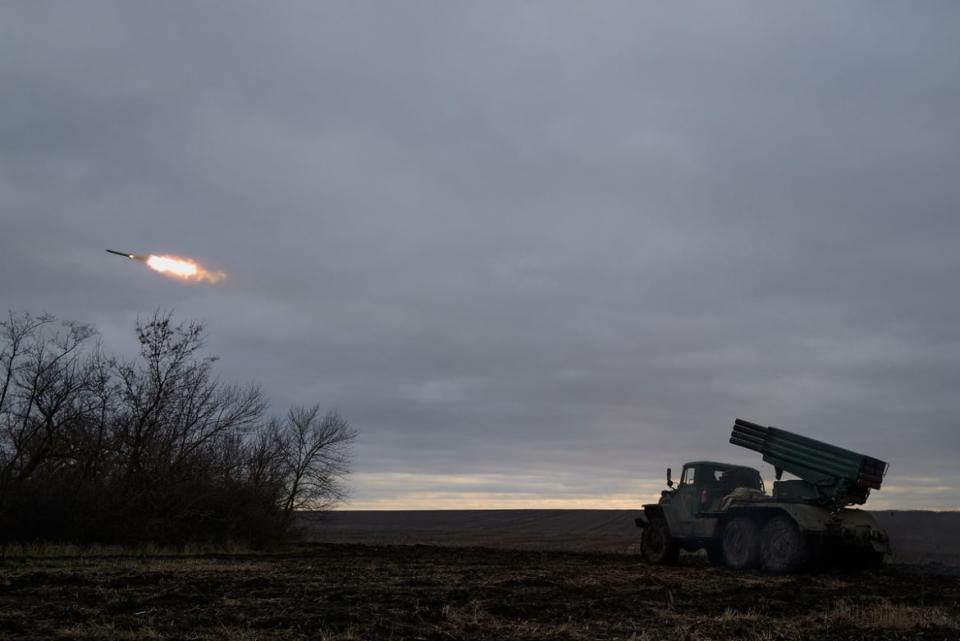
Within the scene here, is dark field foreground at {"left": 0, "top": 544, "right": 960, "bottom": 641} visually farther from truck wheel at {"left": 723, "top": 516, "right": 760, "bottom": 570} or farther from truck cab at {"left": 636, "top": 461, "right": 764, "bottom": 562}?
truck cab at {"left": 636, "top": 461, "right": 764, "bottom": 562}

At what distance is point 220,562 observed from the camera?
917 inches

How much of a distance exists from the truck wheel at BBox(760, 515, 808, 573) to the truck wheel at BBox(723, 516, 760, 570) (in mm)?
255

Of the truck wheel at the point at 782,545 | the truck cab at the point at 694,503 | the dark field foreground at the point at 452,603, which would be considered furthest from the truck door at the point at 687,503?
the dark field foreground at the point at 452,603

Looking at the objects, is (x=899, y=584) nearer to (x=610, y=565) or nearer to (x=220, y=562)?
(x=610, y=565)

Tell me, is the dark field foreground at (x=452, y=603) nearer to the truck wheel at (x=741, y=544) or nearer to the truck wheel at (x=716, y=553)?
the truck wheel at (x=741, y=544)

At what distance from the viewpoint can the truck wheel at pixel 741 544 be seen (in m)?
23.0

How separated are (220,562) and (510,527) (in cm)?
6362

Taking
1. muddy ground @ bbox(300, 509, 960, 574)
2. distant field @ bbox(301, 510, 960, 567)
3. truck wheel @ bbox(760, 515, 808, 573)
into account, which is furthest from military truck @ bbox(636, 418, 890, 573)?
distant field @ bbox(301, 510, 960, 567)

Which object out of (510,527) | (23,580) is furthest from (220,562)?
(510,527)

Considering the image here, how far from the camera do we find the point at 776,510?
22438 mm

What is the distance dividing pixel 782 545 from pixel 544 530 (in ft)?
185

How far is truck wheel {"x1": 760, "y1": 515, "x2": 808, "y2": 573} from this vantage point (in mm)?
21425

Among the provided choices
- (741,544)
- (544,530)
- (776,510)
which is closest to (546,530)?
(544,530)

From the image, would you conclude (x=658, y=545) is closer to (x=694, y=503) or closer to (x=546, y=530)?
(x=694, y=503)
